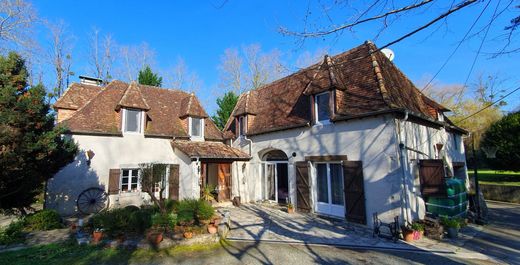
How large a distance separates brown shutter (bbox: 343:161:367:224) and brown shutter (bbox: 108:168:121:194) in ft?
34.5

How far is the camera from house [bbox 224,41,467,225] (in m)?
8.77

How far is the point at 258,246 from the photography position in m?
7.46

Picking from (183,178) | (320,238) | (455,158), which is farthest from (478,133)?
(183,178)

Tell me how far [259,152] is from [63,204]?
9.44 metres

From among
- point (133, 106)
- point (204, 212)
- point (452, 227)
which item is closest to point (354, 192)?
point (452, 227)

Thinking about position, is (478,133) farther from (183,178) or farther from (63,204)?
(63,204)

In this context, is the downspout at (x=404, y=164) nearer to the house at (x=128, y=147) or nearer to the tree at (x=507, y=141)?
the house at (x=128, y=147)

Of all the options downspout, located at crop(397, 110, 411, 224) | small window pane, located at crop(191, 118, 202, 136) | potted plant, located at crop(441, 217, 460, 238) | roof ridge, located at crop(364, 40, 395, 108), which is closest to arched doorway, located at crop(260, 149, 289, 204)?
small window pane, located at crop(191, 118, 202, 136)

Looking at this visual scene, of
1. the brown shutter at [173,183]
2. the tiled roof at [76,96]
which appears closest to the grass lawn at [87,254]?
the brown shutter at [173,183]

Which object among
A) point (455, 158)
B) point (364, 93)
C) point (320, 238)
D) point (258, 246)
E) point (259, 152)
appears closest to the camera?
point (258, 246)

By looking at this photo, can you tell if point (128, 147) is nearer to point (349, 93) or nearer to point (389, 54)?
point (349, 93)

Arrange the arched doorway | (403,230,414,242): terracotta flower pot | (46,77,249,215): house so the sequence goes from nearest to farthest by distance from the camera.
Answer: (403,230,414,242): terracotta flower pot → (46,77,249,215): house → the arched doorway

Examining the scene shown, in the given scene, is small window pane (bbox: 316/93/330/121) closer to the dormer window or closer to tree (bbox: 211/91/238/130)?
the dormer window

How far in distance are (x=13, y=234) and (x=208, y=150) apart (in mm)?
7902
